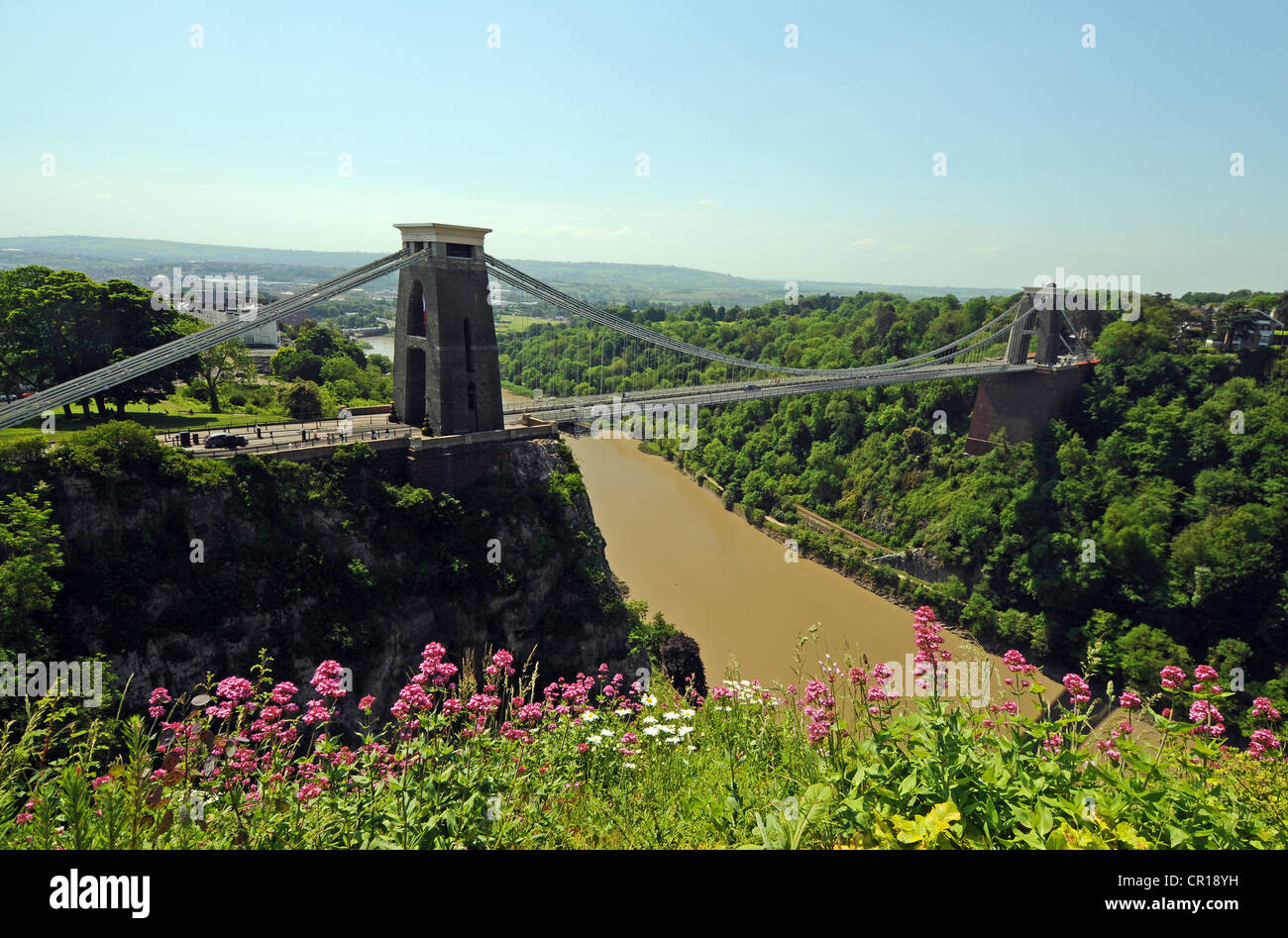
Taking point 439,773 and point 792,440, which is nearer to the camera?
point 439,773

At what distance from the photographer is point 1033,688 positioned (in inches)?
135

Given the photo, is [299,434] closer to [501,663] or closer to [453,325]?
[453,325]

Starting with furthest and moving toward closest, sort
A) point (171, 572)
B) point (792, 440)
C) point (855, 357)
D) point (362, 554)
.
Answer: point (855, 357) → point (792, 440) → point (362, 554) → point (171, 572)

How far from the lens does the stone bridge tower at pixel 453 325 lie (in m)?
17.4

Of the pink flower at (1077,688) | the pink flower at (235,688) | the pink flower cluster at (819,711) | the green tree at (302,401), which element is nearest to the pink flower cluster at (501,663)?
the pink flower at (235,688)

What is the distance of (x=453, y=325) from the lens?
17.7 m

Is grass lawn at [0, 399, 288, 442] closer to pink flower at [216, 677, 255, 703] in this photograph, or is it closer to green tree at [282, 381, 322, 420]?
green tree at [282, 381, 322, 420]

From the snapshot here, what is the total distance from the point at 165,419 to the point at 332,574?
25.6 ft

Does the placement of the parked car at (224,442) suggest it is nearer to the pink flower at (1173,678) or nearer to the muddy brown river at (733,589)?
the muddy brown river at (733,589)

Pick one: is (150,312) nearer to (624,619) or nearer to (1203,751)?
(624,619)

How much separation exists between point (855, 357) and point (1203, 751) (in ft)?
136

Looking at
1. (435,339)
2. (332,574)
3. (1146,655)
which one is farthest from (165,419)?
(1146,655)

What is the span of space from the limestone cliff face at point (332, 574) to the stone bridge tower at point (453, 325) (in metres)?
1.52
